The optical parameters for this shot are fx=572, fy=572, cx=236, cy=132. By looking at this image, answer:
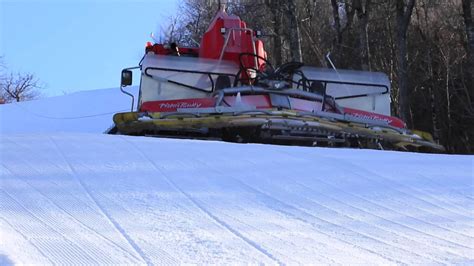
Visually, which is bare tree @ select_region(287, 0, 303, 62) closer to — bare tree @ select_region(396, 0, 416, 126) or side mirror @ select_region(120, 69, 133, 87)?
bare tree @ select_region(396, 0, 416, 126)

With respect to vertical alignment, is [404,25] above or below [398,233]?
above

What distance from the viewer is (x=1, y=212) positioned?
3281 millimetres

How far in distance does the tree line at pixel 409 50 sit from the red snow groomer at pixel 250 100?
5825mm

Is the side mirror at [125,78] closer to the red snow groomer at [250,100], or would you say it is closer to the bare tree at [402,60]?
the red snow groomer at [250,100]

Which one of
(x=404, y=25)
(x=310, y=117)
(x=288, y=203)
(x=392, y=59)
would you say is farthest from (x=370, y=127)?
(x=392, y=59)

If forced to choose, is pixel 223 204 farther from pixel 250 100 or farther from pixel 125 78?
pixel 125 78

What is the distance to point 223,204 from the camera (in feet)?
12.3

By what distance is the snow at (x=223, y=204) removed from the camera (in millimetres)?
2859

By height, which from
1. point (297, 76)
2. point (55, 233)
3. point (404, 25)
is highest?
point (404, 25)

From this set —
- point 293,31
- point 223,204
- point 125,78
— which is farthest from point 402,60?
point 223,204

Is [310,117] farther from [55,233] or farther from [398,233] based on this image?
[55,233]

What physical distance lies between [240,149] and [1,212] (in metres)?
2.81

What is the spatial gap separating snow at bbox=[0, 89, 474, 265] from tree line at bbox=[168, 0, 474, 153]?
10392 millimetres

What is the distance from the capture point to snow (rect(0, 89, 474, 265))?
2859 mm
